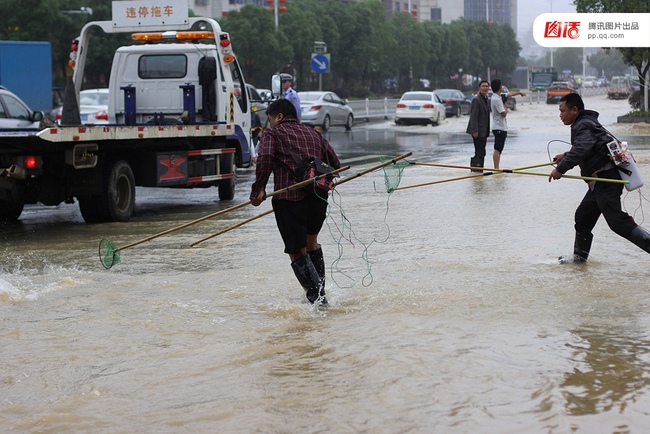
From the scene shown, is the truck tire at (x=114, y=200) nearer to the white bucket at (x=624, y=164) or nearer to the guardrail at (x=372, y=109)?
the white bucket at (x=624, y=164)

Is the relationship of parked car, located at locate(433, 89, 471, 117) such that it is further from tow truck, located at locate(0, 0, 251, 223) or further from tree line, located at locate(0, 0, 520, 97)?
tow truck, located at locate(0, 0, 251, 223)

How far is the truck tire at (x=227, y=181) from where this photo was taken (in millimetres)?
15078

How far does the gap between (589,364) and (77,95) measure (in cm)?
1104

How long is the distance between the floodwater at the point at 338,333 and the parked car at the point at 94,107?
1534 centimetres

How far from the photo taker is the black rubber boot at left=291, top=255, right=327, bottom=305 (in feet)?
24.5

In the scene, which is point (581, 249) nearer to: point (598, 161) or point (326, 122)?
point (598, 161)

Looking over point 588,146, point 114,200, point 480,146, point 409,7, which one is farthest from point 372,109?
point 409,7

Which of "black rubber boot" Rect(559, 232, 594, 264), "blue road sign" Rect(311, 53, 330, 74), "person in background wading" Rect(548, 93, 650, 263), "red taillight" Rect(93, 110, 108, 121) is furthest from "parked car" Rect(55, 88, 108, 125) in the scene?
"person in background wading" Rect(548, 93, 650, 263)

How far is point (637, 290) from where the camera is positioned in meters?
7.98

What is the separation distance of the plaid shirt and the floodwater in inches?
35.8

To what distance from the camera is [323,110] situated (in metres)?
34.8

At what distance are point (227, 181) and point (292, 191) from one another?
825 centimetres

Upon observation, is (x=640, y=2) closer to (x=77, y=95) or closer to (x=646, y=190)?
(x=646, y=190)

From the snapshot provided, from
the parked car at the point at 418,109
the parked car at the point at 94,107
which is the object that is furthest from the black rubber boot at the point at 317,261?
the parked car at the point at 418,109
